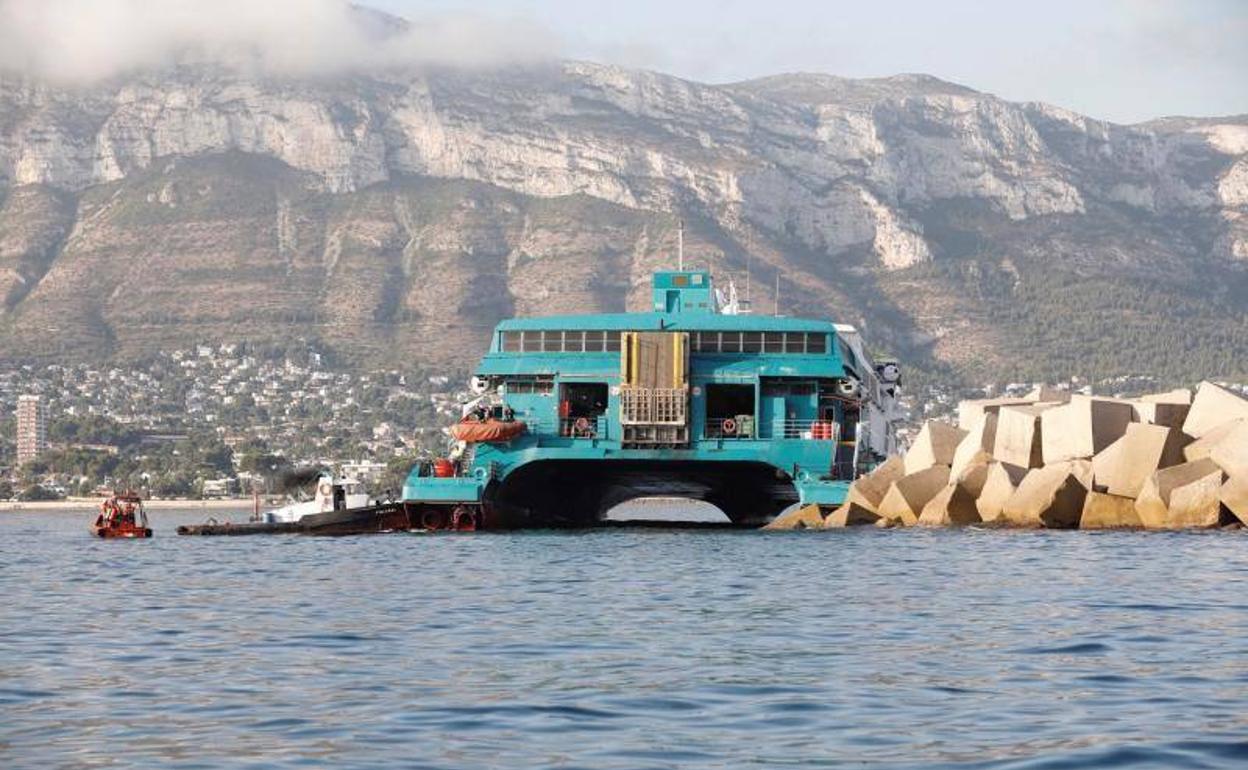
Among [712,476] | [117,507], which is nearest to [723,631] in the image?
[712,476]

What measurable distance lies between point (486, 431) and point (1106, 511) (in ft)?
64.8

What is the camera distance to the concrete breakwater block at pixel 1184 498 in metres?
58.6

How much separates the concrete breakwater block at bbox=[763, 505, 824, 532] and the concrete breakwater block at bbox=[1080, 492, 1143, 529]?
989 centimetres

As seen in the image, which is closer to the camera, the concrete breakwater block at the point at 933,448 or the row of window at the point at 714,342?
the concrete breakwater block at the point at 933,448

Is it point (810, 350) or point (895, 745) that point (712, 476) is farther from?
point (895, 745)

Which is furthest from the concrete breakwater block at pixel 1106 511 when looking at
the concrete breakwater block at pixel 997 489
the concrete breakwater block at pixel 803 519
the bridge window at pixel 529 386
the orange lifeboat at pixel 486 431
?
the bridge window at pixel 529 386

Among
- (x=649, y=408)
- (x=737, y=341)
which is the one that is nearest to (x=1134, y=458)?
(x=737, y=341)

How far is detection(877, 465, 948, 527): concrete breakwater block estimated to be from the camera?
6706 cm

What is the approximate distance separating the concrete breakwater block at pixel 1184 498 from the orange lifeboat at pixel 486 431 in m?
20.5

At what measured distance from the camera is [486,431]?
70.5 metres

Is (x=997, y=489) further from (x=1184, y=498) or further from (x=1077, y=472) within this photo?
(x=1184, y=498)

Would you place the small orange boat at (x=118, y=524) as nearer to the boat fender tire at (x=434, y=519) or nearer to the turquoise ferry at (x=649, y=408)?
the turquoise ferry at (x=649, y=408)

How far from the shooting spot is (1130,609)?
3381 cm

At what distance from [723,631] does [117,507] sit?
57196 mm
